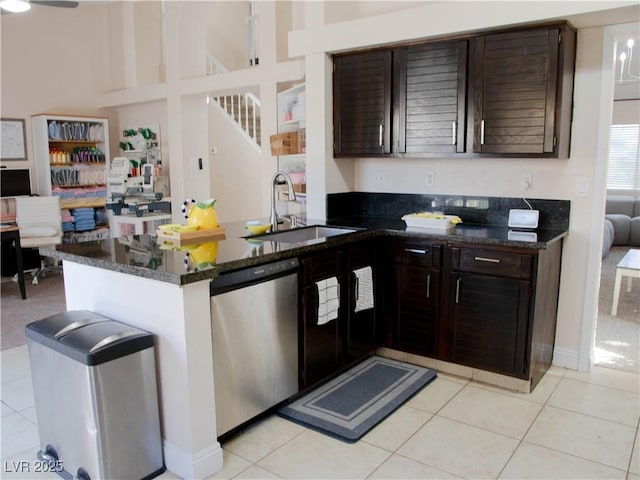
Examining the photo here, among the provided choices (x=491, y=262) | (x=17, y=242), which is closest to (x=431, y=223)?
(x=491, y=262)

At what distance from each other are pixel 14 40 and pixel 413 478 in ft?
22.3

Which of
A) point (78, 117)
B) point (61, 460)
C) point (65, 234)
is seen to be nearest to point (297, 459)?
point (61, 460)

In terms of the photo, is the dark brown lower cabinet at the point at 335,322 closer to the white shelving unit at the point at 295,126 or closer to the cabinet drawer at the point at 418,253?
the cabinet drawer at the point at 418,253

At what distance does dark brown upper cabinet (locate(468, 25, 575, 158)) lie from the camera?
9.70ft

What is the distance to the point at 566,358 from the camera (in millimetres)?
3371

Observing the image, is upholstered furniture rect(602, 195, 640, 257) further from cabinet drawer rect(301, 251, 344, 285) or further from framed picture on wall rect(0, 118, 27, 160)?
framed picture on wall rect(0, 118, 27, 160)

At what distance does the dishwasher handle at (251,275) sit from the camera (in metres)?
2.27

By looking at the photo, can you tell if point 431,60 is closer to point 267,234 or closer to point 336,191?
Result: point 336,191

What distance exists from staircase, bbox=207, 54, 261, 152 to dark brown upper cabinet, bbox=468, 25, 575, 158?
4.82 m

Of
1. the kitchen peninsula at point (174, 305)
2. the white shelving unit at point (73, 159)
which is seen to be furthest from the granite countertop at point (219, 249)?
the white shelving unit at point (73, 159)

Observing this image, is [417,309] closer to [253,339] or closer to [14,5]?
[253,339]

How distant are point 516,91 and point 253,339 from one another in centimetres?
214

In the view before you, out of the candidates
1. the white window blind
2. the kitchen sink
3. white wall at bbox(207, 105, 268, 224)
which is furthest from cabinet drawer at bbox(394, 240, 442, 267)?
the white window blind

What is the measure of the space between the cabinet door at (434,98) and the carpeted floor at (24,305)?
3376mm
